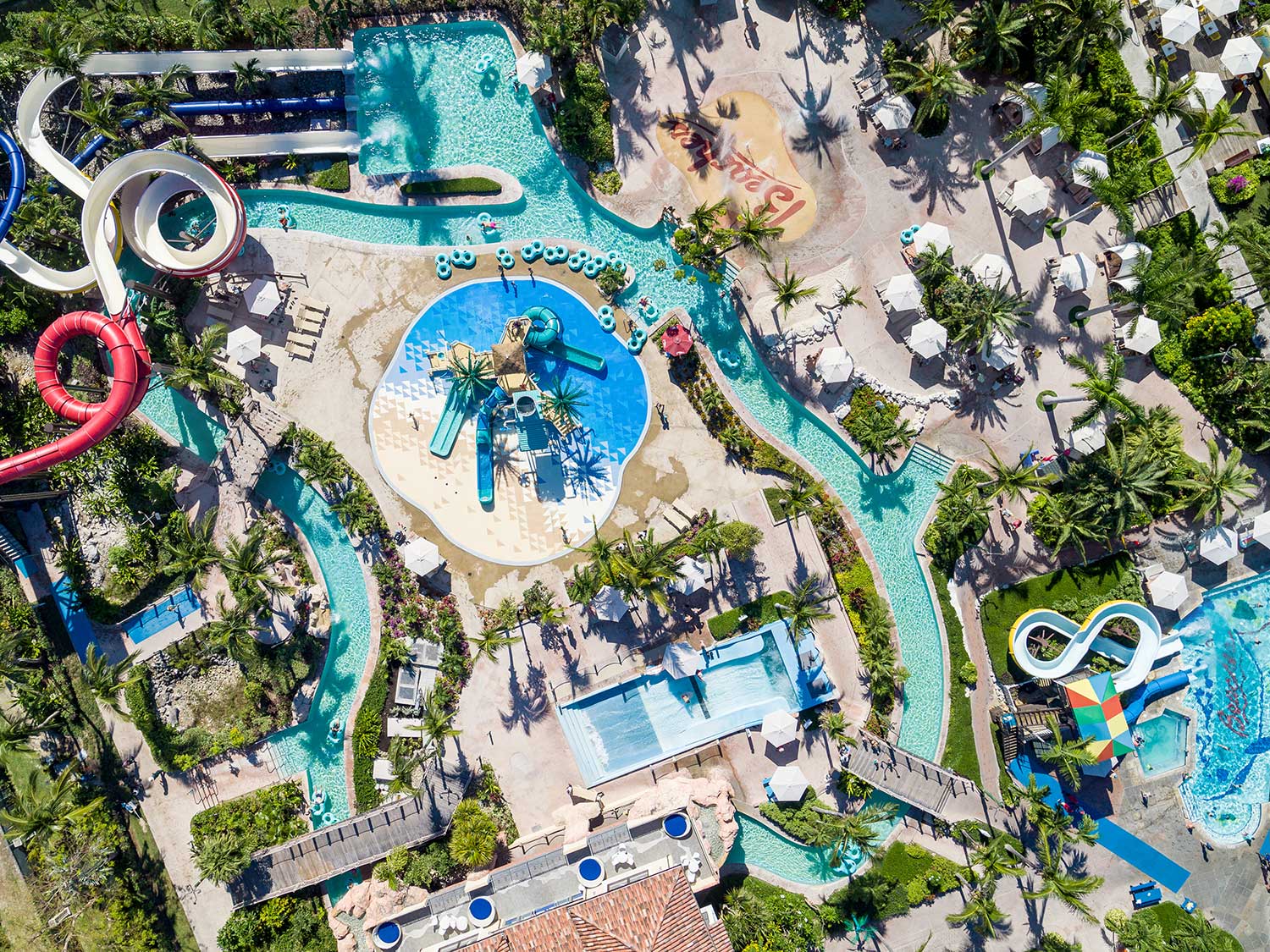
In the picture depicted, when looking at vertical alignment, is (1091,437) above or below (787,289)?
below

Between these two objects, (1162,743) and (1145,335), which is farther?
(1162,743)

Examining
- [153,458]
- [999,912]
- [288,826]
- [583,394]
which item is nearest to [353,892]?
[288,826]

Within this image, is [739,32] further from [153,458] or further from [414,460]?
[153,458]

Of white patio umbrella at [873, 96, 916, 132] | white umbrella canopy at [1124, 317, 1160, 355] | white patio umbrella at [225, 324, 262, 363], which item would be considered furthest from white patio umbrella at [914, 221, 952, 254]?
white patio umbrella at [225, 324, 262, 363]

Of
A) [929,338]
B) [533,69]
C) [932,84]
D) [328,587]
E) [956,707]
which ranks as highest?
[533,69]

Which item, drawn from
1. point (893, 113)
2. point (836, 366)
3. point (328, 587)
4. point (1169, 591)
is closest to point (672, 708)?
point (328, 587)

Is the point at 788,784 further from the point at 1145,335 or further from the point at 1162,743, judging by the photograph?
the point at 1145,335

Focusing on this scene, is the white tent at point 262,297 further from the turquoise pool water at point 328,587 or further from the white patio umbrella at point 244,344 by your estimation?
the turquoise pool water at point 328,587
